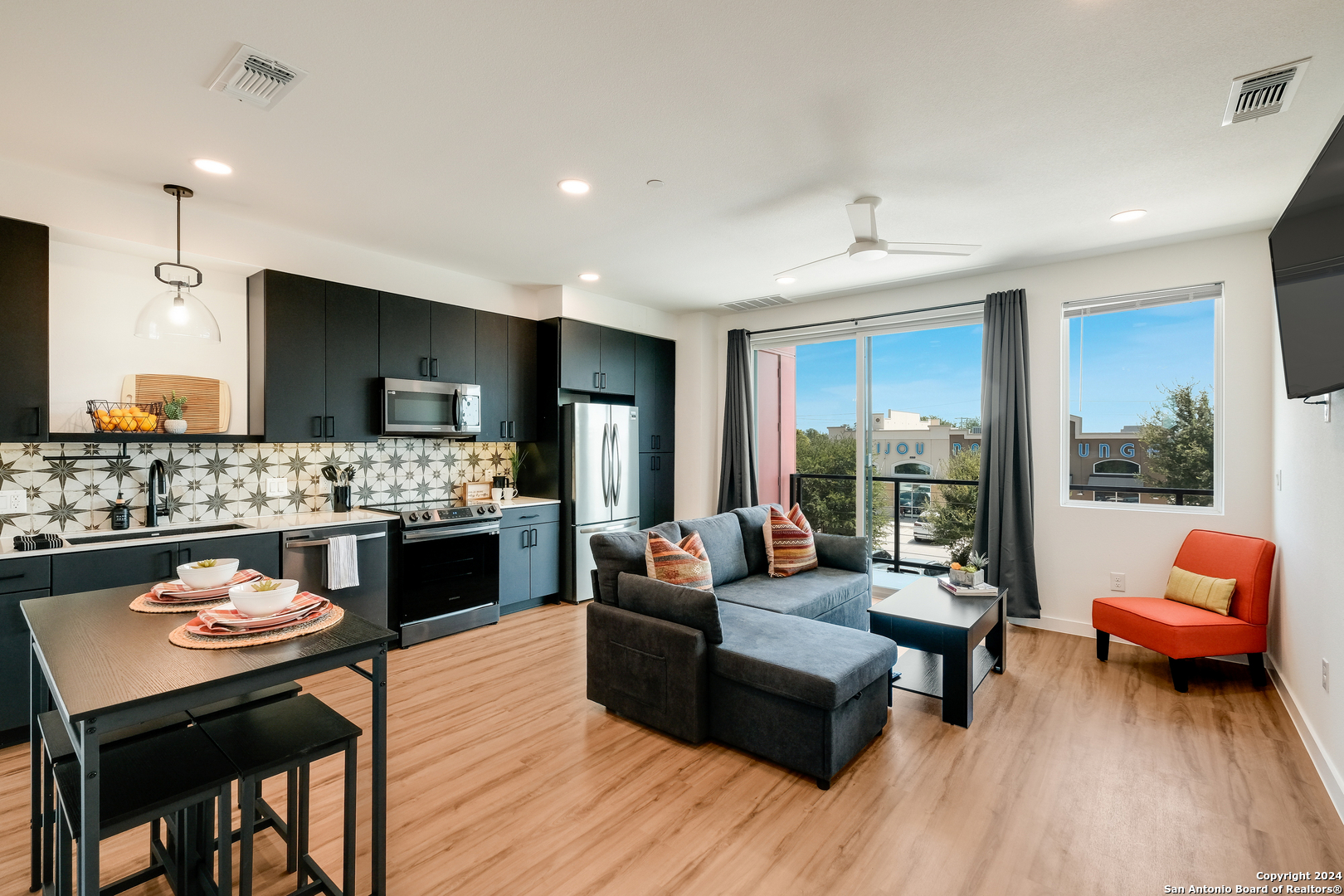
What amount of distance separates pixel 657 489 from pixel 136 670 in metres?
4.95

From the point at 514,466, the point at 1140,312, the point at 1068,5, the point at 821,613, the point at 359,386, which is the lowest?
the point at 821,613

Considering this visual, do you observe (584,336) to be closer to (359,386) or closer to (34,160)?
(359,386)

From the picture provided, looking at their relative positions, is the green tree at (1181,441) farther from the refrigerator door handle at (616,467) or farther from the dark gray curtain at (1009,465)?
the refrigerator door handle at (616,467)

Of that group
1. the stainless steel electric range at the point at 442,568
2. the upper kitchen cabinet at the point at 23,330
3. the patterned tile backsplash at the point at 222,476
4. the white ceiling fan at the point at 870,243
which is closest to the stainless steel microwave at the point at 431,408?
the patterned tile backsplash at the point at 222,476

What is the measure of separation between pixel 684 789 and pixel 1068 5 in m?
3.00

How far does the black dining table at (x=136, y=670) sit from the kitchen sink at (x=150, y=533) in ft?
4.68

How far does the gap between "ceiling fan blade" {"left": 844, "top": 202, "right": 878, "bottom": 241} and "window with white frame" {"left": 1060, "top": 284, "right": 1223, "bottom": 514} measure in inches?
79.8

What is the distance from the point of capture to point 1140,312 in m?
4.33

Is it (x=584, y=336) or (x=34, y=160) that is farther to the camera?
(x=584, y=336)

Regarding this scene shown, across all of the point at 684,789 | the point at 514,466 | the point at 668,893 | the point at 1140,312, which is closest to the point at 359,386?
the point at 514,466

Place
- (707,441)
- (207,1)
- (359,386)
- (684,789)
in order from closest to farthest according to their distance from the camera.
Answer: (207,1)
(684,789)
(359,386)
(707,441)

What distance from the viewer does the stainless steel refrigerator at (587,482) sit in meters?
5.21

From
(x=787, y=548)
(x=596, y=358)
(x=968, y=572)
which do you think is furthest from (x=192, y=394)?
(x=968, y=572)

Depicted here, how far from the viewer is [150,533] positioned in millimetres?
3377
